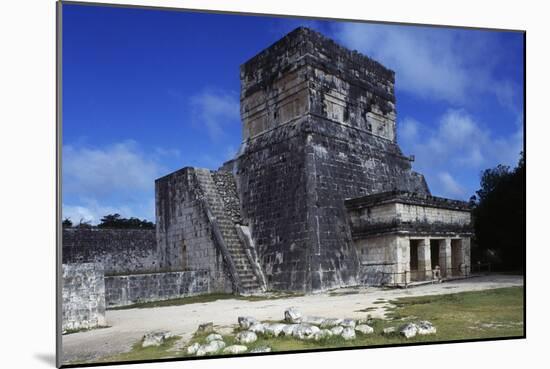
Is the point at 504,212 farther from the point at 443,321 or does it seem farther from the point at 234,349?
the point at 234,349

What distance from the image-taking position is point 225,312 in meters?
8.86

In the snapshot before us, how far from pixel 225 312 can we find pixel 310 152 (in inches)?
154

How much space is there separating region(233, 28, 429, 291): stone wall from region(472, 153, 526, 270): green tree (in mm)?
2622

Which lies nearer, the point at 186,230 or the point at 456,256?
the point at 456,256

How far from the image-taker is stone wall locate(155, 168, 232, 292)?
38.7 feet

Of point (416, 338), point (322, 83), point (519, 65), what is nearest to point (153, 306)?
point (416, 338)

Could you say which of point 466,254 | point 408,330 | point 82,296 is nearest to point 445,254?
point 466,254

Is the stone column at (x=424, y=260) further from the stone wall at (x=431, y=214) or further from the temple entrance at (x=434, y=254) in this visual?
the temple entrance at (x=434, y=254)

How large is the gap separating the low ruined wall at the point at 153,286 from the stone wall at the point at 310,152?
4.76 feet

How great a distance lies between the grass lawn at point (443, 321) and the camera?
748cm

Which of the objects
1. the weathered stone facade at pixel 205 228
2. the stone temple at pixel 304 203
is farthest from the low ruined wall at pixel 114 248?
the stone temple at pixel 304 203

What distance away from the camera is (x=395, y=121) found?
13.5 metres

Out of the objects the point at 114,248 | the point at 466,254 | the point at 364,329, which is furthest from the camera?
the point at 114,248

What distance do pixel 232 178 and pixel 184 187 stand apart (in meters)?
1.14
